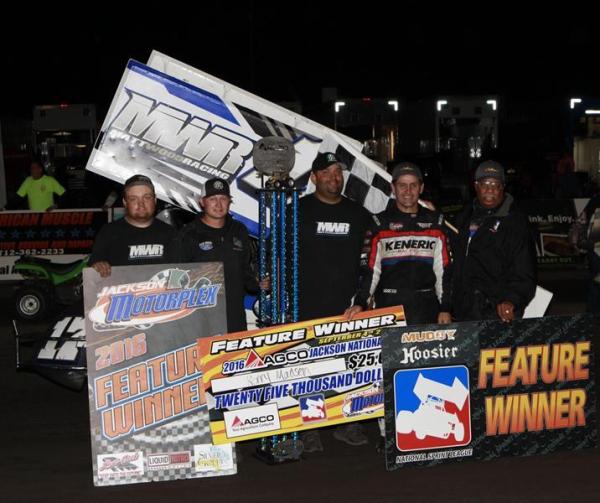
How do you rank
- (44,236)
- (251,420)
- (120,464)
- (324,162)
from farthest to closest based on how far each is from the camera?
1. (44,236)
2. (324,162)
3. (251,420)
4. (120,464)

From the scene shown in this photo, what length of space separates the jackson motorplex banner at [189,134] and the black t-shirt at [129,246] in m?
1.29

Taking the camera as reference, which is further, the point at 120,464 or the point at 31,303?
the point at 31,303

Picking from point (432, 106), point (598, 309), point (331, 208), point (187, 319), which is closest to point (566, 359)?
point (331, 208)

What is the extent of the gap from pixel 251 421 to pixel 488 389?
158cm

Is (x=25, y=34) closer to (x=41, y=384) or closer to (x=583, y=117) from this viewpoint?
(x=583, y=117)

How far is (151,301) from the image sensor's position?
6.20 meters

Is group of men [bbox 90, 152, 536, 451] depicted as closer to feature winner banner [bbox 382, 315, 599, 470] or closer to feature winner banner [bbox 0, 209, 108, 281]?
feature winner banner [bbox 382, 315, 599, 470]

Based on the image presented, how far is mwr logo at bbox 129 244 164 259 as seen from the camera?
6.50 m

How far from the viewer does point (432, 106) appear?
1021 inches

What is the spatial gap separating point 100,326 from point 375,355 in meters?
1.82

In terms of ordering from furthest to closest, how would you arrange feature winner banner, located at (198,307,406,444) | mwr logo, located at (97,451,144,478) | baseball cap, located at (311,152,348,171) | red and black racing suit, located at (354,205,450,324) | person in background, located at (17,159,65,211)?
person in background, located at (17,159,65,211) → baseball cap, located at (311,152,348,171) → red and black racing suit, located at (354,205,450,324) → feature winner banner, located at (198,307,406,444) → mwr logo, located at (97,451,144,478)

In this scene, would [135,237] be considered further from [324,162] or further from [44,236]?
[44,236]

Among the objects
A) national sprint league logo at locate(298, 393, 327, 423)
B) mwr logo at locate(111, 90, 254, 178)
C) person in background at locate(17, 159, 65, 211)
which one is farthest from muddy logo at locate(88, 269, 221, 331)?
person in background at locate(17, 159, 65, 211)

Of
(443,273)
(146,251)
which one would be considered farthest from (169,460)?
(443,273)
